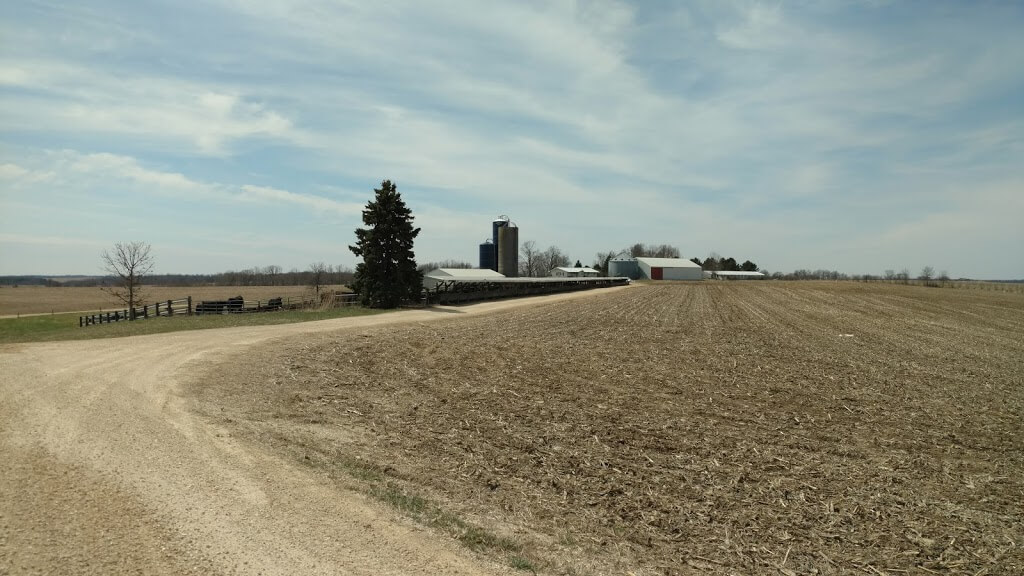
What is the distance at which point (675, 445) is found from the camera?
370 inches

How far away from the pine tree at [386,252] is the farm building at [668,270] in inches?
3310

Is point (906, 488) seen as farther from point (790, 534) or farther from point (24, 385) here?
point (24, 385)

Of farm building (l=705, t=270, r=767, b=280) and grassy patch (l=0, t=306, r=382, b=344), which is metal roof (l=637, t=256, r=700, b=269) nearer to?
farm building (l=705, t=270, r=767, b=280)

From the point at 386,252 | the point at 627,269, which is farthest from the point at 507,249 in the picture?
the point at 627,269

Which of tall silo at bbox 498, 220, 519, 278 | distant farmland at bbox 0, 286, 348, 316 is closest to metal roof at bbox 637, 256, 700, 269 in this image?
tall silo at bbox 498, 220, 519, 278

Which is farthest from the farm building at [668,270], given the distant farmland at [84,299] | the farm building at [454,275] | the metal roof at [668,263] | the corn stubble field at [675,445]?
the corn stubble field at [675,445]

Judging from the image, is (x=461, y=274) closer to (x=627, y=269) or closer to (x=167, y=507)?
(x=167, y=507)

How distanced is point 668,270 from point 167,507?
11624 centimetres

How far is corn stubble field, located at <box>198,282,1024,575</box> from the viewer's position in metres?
6.28

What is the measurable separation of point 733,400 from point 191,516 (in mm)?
10698

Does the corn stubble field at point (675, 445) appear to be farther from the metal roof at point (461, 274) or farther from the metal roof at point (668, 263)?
the metal roof at point (668, 263)

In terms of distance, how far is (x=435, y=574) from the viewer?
523 cm

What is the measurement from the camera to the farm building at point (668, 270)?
382 feet

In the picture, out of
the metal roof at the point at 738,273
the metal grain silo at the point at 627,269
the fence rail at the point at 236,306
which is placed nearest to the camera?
the fence rail at the point at 236,306
